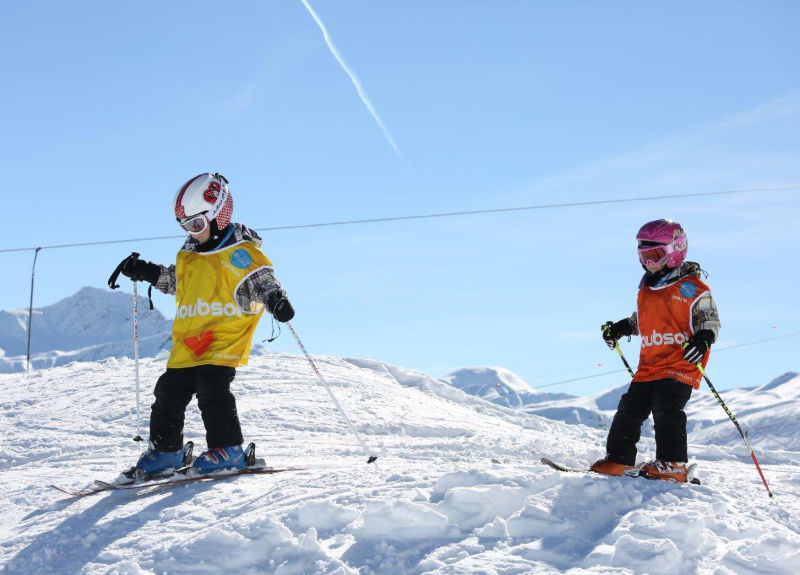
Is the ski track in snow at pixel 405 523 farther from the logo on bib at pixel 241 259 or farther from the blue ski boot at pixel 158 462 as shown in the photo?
the logo on bib at pixel 241 259

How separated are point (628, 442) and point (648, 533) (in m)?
1.93

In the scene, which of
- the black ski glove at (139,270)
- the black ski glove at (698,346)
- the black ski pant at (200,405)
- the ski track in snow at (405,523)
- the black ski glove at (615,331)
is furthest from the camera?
the black ski glove at (615,331)

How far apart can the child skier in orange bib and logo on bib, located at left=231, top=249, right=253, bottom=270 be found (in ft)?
9.26

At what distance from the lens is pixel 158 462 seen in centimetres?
559

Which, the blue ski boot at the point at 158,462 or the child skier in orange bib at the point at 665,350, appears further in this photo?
the blue ski boot at the point at 158,462

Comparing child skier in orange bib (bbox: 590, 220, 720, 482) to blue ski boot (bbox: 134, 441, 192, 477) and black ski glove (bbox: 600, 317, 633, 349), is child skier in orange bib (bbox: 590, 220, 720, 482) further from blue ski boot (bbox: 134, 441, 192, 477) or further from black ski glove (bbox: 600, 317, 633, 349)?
blue ski boot (bbox: 134, 441, 192, 477)

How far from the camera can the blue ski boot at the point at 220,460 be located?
537cm

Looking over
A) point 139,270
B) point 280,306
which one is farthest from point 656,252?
point 139,270

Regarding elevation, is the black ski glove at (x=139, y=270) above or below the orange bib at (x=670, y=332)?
above

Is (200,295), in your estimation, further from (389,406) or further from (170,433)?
(389,406)

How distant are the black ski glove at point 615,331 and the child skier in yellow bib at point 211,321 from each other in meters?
2.53

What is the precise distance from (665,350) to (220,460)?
3.16 meters

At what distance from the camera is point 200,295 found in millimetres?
5672

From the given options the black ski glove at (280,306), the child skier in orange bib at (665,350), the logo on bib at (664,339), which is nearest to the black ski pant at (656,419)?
the child skier in orange bib at (665,350)
